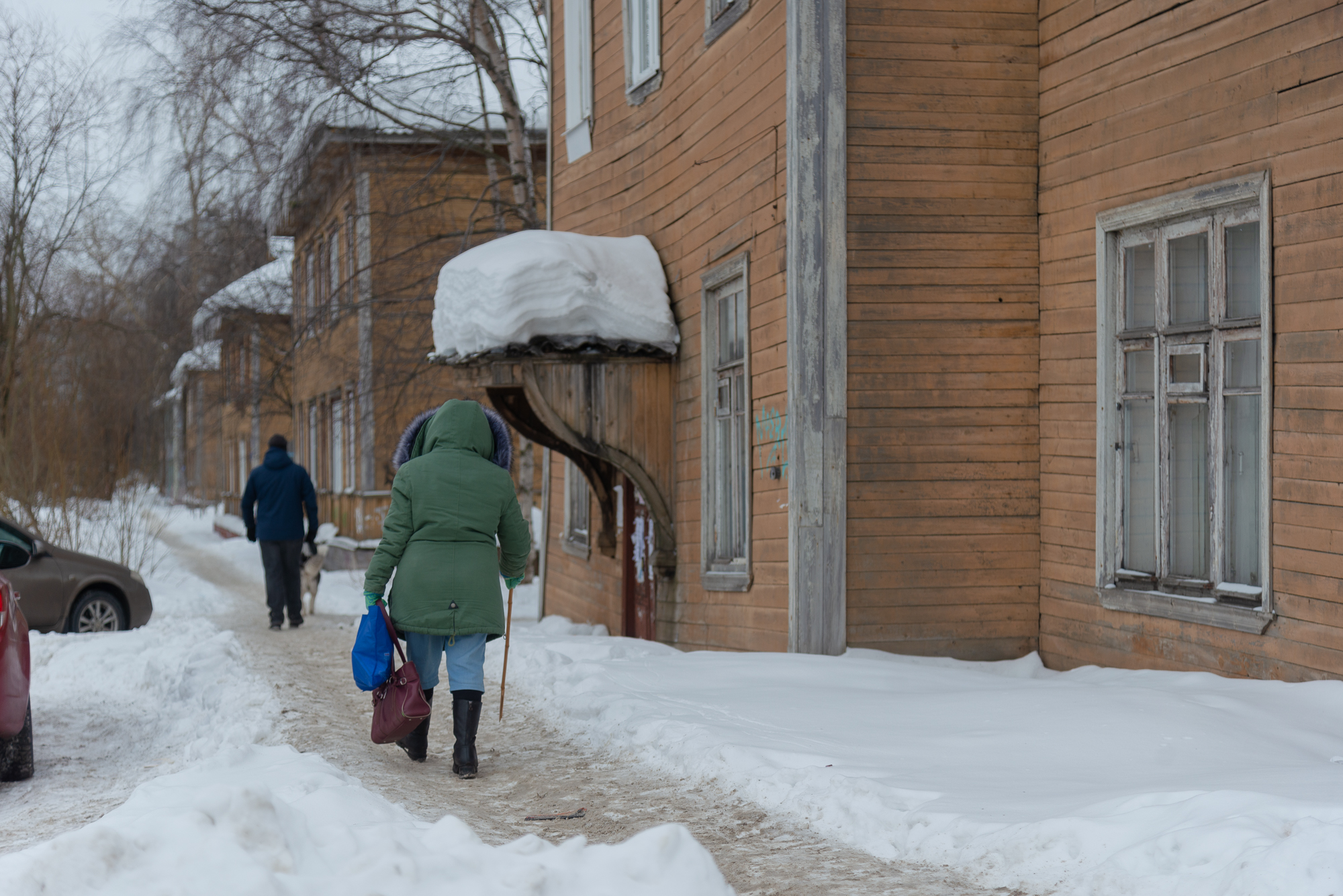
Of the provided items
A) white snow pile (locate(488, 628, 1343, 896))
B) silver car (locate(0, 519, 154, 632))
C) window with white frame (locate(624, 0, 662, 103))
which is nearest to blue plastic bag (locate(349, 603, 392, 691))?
white snow pile (locate(488, 628, 1343, 896))

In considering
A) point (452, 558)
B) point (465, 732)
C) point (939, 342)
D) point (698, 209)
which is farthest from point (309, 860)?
point (698, 209)

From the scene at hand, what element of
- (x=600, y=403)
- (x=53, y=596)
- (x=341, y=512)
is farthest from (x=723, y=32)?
(x=341, y=512)

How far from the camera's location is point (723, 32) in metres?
8.99

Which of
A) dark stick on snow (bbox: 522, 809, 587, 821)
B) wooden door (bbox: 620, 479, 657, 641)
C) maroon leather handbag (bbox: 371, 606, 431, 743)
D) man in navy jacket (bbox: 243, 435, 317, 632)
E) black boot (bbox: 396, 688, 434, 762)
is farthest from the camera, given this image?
man in navy jacket (bbox: 243, 435, 317, 632)

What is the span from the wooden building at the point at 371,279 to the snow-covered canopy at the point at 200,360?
95.2 inches

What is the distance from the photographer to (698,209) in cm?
974

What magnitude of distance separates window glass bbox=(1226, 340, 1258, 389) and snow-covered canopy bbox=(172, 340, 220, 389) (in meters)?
22.0

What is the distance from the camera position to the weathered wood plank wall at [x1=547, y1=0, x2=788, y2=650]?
26.6 feet

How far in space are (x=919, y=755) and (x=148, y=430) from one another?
20.6 metres

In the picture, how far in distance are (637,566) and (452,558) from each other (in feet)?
17.4

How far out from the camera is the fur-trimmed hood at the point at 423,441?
625 cm

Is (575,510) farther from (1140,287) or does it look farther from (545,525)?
(1140,287)

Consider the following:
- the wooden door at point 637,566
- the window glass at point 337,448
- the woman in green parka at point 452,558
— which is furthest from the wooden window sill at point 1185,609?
the window glass at point 337,448

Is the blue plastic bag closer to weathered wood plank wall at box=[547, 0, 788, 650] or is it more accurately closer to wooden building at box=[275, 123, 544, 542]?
weathered wood plank wall at box=[547, 0, 788, 650]
